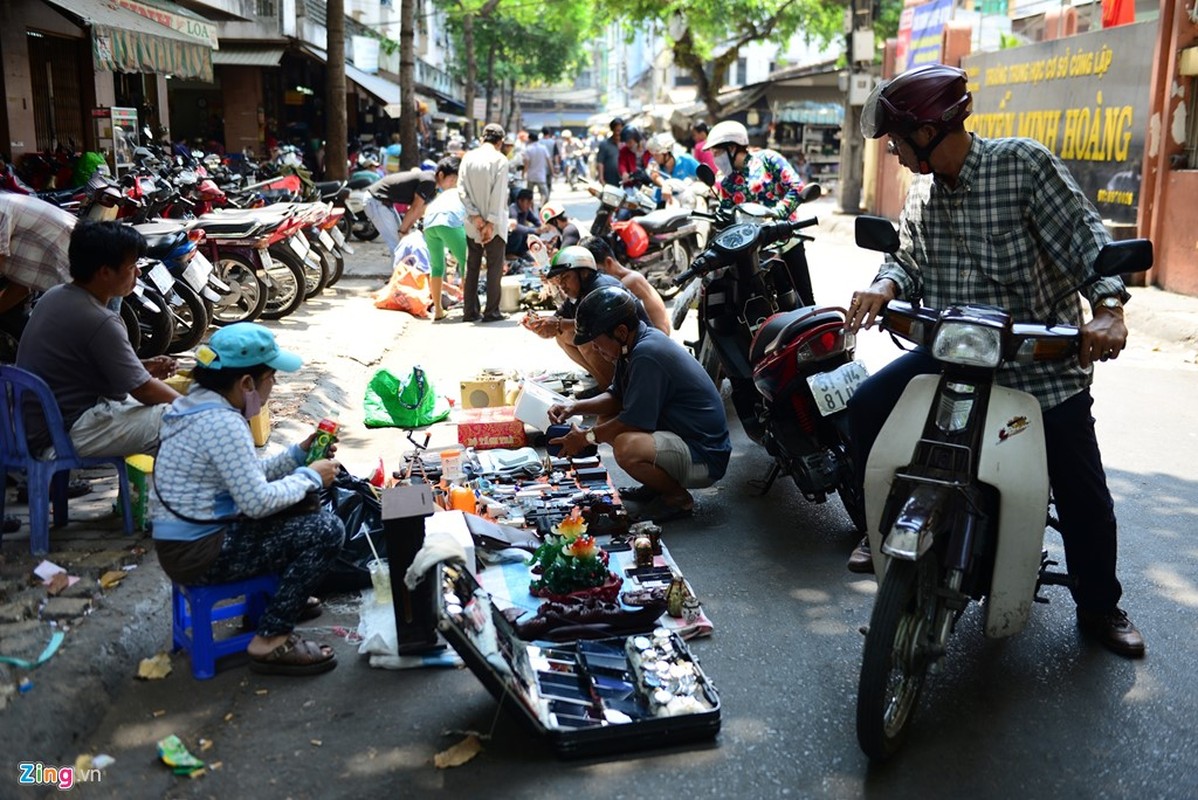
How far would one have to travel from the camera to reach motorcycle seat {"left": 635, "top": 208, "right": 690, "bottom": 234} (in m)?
12.2

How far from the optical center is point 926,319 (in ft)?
10.9

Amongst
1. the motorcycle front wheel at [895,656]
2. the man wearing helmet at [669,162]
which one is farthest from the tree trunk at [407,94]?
the motorcycle front wheel at [895,656]

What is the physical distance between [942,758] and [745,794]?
62 cm

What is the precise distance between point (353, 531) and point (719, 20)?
32.1 meters

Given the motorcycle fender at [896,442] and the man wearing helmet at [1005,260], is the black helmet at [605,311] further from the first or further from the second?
the motorcycle fender at [896,442]

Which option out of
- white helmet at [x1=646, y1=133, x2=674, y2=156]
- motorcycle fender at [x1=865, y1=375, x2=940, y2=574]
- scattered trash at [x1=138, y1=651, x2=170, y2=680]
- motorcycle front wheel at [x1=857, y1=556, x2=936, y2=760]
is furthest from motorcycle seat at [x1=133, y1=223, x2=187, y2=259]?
white helmet at [x1=646, y1=133, x2=674, y2=156]

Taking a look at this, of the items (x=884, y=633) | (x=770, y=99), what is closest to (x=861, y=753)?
(x=884, y=633)

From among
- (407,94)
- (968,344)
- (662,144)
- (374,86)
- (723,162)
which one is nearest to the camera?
(968,344)

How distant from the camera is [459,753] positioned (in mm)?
3336

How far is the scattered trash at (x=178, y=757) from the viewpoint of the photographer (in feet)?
10.8

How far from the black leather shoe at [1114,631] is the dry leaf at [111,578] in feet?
12.2

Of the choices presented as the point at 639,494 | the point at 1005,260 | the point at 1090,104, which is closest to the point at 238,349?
the point at 639,494

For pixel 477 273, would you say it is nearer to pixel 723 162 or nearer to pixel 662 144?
pixel 723 162

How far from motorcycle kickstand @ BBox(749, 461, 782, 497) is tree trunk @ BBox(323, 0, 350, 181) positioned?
11.3 m
